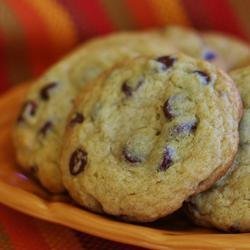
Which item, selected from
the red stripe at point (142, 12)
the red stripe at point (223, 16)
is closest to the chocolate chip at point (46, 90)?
the red stripe at point (142, 12)

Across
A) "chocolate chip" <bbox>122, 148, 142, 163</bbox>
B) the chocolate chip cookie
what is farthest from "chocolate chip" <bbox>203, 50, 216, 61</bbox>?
"chocolate chip" <bbox>122, 148, 142, 163</bbox>

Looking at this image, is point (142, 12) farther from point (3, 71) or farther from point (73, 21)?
point (3, 71)

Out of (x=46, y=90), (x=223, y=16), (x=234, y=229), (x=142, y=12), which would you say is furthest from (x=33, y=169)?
(x=223, y=16)

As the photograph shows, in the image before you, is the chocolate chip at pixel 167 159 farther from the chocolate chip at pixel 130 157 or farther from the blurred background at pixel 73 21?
the blurred background at pixel 73 21

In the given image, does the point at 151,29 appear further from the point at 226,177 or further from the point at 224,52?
the point at 226,177

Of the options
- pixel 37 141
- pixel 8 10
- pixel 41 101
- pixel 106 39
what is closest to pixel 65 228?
pixel 37 141

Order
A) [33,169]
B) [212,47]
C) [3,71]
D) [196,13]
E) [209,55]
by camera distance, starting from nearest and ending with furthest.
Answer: [33,169] → [209,55] → [212,47] → [3,71] → [196,13]
